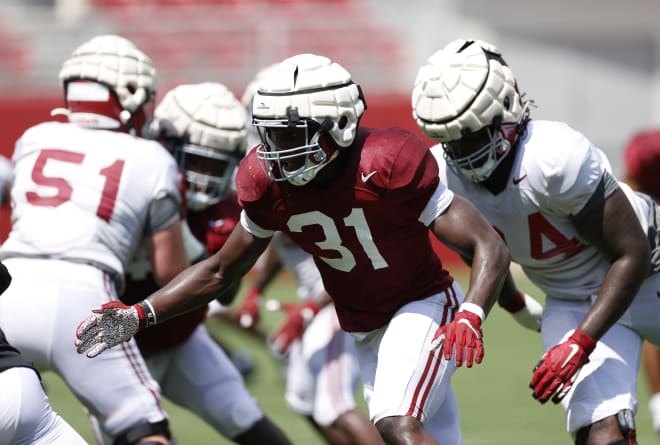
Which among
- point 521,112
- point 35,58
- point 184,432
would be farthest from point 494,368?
point 35,58

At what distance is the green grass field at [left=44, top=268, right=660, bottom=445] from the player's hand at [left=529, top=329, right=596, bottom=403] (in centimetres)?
212

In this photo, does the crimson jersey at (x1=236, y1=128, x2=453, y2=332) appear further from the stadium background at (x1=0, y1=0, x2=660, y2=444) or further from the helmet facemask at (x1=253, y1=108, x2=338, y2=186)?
the stadium background at (x1=0, y1=0, x2=660, y2=444)

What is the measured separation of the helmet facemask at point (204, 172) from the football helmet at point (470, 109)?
46.1 inches

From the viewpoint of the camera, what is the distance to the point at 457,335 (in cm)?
335

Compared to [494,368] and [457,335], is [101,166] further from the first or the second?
[494,368]

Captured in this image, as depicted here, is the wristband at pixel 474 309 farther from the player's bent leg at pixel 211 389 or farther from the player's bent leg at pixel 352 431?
the player's bent leg at pixel 352 431

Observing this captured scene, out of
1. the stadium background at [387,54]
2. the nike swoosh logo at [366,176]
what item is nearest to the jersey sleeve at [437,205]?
the nike swoosh logo at [366,176]

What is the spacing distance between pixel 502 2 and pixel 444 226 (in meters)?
14.3

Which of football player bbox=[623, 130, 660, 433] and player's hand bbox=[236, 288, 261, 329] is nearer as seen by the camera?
football player bbox=[623, 130, 660, 433]

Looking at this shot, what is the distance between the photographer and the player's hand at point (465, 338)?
3326 mm

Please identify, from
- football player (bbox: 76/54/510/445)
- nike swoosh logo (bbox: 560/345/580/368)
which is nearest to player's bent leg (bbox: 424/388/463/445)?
football player (bbox: 76/54/510/445)

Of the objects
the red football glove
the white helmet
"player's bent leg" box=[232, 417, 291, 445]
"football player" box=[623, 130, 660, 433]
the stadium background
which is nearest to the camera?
"player's bent leg" box=[232, 417, 291, 445]

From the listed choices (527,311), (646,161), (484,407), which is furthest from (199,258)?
(484,407)

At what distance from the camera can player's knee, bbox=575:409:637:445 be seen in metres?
3.82
